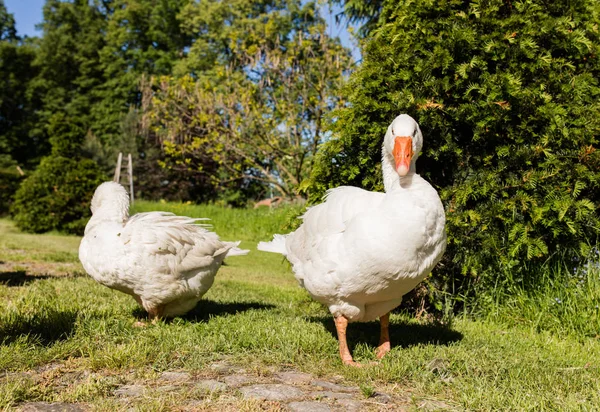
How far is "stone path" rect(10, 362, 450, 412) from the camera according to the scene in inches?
109

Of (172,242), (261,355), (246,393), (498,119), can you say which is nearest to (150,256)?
(172,242)

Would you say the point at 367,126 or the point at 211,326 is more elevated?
the point at 367,126

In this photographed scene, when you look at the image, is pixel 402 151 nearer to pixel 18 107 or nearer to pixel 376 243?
pixel 376 243

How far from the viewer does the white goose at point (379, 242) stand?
3295 millimetres

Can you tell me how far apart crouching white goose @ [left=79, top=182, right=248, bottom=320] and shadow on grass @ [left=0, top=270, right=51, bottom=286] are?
2.14 m

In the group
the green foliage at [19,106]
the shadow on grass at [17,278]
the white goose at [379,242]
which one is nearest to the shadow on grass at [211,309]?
the white goose at [379,242]

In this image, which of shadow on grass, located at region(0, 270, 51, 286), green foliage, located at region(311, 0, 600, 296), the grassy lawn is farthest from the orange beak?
shadow on grass, located at region(0, 270, 51, 286)

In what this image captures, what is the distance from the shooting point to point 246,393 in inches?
117

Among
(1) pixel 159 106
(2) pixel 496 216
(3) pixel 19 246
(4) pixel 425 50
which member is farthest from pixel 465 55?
(1) pixel 159 106

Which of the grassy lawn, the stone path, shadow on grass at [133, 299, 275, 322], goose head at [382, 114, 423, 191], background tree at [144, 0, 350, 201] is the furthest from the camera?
background tree at [144, 0, 350, 201]

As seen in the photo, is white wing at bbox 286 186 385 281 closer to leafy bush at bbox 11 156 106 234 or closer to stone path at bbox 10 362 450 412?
stone path at bbox 10 362 450 412

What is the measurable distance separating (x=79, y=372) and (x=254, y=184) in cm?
2385

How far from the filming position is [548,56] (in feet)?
16.7

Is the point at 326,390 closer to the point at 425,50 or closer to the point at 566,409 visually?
the point at 566,409
